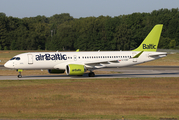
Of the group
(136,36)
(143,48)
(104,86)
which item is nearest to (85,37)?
(136,36)

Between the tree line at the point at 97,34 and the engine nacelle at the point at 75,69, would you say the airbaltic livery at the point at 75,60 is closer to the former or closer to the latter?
the engine nacelle at the point at 75,69

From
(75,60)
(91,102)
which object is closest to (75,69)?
(75,60)

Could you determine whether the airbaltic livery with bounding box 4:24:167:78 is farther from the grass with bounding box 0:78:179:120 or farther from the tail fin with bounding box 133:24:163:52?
the grass with bounding box 0:78:179:120

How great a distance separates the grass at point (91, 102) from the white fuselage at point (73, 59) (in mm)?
7983

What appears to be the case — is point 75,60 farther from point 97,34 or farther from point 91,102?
point 97,34

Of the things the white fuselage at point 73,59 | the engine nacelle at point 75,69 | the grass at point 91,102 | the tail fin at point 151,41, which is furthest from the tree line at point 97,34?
the grass at point 91,102

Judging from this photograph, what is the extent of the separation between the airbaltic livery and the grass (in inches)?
305

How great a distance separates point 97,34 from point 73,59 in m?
88.2

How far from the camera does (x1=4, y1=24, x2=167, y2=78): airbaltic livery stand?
34.7 metres

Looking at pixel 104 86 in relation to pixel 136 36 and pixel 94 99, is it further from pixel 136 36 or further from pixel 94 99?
pixel 136 36

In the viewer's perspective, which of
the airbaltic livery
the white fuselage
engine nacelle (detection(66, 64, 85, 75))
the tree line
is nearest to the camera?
engine nacelle (detection(66, 64, 85, 75))

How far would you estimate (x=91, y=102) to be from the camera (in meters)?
19.8

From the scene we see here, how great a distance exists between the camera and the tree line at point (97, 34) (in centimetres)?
11788

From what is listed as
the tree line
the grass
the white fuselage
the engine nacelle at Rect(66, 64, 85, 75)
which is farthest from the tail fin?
the tree line
